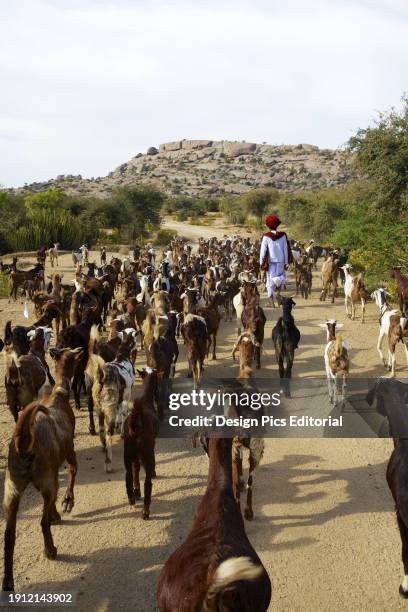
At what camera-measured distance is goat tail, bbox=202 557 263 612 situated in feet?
10.7

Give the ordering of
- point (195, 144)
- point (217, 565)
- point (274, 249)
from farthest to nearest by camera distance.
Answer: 1. point (195, 144)
2. point (274, 249)
3. point (217, 565)

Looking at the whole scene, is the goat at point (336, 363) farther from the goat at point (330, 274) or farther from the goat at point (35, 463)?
the goat at point (330, 274)

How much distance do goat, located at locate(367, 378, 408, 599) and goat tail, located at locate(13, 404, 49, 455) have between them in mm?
3587

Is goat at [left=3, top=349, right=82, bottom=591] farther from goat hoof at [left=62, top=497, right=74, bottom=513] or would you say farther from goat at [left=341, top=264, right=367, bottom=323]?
goat at [left=341, top=264, right=367, bottom=323]

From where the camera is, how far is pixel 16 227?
39.3 meters

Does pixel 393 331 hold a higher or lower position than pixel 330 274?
lower

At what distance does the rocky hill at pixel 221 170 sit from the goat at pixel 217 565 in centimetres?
8194

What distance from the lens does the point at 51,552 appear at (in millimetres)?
5820

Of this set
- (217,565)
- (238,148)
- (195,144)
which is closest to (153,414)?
(217,565)

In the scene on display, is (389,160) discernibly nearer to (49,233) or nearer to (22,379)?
(22,379)

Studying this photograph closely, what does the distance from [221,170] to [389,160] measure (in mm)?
98047

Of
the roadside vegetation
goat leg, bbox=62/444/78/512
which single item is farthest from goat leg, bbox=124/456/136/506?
the roadside vegetation

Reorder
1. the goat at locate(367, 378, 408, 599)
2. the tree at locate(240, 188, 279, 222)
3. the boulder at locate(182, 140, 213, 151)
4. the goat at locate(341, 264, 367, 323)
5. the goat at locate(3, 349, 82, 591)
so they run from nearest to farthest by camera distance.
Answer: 1. the goat at locate(367, 378, 408, 599)
2. the goat at locate(3, 349, 82, 591)
3. the goat at locate(341, 264, 367, 323)
4. the tree at locate(240, 188, 279, 222)
5. the boulder at locate(182, 140, 213, 151)

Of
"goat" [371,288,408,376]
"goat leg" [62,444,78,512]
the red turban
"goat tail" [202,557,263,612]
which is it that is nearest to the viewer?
"goat tail" [202,557,263,612]
